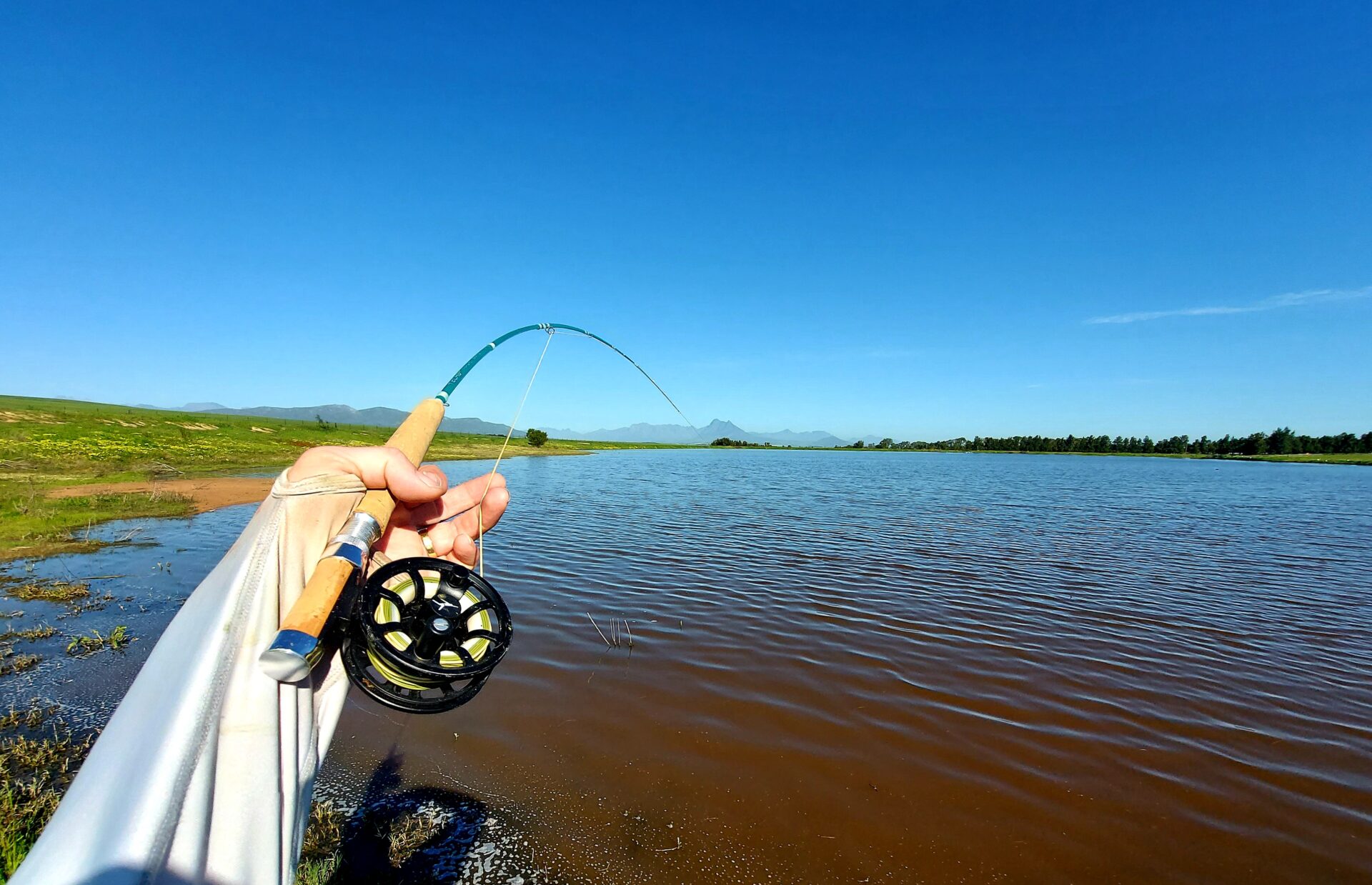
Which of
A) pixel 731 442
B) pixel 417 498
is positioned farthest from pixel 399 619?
pixel 731 442

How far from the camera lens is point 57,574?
10.0 metres

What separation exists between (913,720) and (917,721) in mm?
40

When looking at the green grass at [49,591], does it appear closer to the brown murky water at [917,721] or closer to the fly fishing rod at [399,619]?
the brown murky water at [917,721]

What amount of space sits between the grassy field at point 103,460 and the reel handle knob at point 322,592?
9809 millimetres

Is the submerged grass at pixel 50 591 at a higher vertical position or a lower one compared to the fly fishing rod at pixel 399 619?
lower

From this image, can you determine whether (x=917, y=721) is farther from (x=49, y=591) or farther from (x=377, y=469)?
(x=49, y=591)

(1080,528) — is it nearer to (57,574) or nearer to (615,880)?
(615,880)

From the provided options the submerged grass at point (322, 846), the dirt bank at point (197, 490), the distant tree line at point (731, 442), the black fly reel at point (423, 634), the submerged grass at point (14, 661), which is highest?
the distant tree line at point (731, 442)

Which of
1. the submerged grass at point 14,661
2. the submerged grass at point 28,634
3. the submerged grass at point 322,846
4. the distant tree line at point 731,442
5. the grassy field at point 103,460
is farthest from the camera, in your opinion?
the distant tree line at point 731,442

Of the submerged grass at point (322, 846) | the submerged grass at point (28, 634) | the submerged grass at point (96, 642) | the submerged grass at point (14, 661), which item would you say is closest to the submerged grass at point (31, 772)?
the submerged grass at point (14, 661)

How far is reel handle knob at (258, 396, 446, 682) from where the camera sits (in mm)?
1792

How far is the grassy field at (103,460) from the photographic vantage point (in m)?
13.7

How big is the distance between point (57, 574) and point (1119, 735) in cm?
1455

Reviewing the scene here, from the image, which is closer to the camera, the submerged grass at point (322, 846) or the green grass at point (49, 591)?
the submerged grass at point (322, 846)
